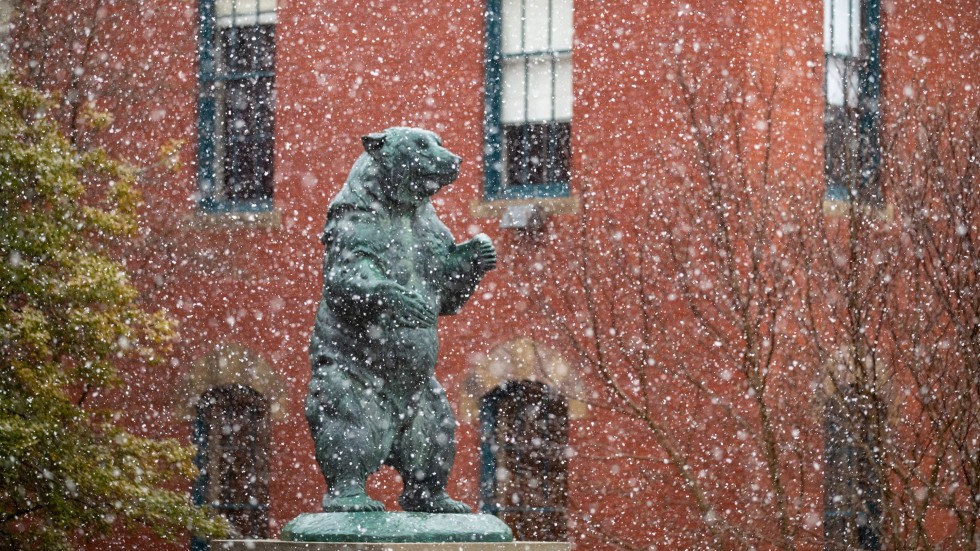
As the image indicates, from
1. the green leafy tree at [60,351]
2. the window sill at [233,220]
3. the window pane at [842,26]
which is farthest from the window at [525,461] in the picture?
the window pane at [842,26]

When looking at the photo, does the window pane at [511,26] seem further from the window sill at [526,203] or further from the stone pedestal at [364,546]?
the stone pedestal at [364,546]

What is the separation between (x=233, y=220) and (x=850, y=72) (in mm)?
6755

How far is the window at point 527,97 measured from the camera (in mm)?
18109

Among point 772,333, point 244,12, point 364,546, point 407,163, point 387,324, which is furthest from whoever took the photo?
point 244,12

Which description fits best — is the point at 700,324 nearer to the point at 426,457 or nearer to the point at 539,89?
the point at 539,89

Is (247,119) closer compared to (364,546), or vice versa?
(364,546)

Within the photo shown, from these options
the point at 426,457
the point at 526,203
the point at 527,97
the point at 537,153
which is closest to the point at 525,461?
Result: the point at 526,203

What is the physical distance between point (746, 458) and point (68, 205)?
6.45 m

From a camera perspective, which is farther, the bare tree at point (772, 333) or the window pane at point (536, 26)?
the window pane at point (536, 26)

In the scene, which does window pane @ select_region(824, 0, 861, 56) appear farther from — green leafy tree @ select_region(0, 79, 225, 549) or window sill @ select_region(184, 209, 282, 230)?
green leafy tree @ select_region(0, 79, 225, 549)

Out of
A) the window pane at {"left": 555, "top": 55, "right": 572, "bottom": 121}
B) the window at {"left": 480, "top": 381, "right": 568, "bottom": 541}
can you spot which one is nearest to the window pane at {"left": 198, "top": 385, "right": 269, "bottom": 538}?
the window at {"left": 480, "top": 381, "right": 568, "bottom": 541}

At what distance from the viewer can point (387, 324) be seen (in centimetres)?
840

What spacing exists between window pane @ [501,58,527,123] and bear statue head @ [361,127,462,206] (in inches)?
381

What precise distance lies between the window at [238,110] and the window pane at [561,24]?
333 cm
